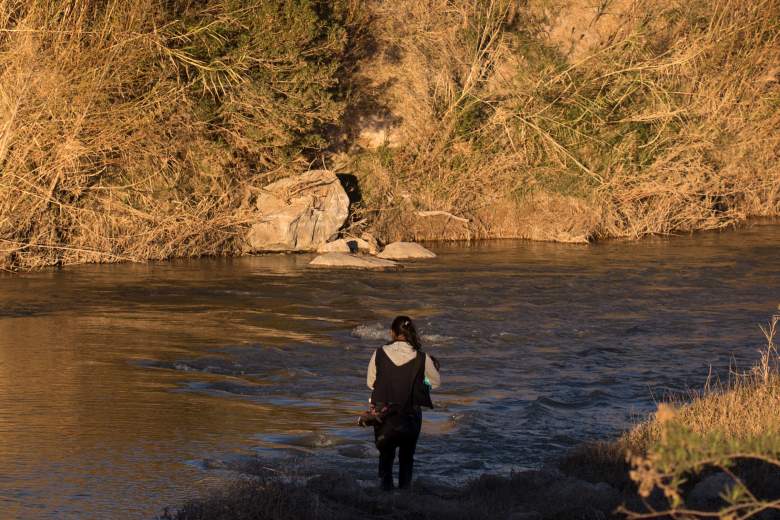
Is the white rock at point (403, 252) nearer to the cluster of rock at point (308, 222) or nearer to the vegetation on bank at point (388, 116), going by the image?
the cluster of rock at point (308, 222)

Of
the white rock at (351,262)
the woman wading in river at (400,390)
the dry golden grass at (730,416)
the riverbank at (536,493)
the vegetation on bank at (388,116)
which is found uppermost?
the vegetation on bank at (388,116)

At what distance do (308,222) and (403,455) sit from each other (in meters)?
16.0

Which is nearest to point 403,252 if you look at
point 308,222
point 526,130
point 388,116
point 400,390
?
point 308,222

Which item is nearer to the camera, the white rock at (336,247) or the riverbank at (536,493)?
the riverbank at (536,493)

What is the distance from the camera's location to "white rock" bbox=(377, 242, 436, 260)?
78.1 ft

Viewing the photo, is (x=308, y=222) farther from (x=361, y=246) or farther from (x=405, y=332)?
(x=405, y=332)

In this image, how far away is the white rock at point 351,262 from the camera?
22484 mm

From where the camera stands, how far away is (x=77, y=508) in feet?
27.4

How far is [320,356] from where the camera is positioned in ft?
48.5

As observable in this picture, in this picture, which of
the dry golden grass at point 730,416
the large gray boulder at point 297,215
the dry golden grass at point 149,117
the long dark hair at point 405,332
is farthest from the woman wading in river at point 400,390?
the large gray boulder at point 297,215

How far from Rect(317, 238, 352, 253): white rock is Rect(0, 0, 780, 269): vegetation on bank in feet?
5.35

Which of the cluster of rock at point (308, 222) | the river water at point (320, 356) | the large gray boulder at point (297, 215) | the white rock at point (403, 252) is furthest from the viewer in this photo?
the large gray boulder at point (297, 215)

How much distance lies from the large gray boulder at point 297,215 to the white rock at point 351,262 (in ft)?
5.53

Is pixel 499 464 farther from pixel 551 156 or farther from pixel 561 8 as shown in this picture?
pixel 561 8
